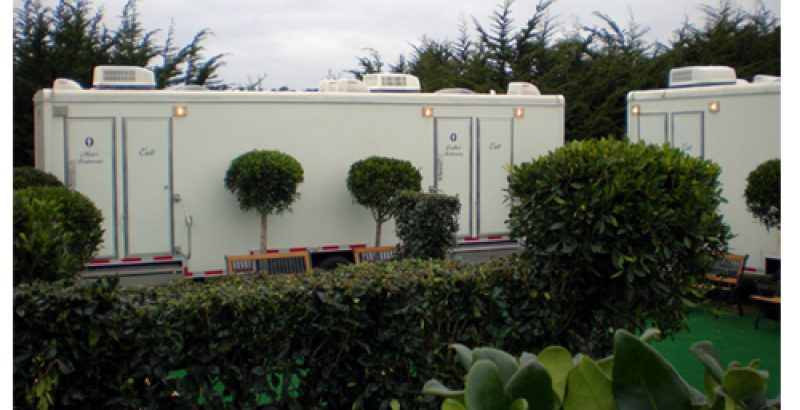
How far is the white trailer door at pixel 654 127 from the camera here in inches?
364

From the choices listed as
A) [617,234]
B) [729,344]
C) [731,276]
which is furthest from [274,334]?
[731,276]

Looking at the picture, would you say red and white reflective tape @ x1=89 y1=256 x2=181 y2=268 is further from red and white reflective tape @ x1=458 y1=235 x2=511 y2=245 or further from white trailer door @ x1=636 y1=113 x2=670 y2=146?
white trailer door @ x1=636 y1=113 x2=670 y2=146

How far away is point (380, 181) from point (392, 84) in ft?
6.28

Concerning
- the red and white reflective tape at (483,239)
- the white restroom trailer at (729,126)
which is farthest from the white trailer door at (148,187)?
the white restroom trailer at (729,126)

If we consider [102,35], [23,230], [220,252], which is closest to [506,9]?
[102,35]

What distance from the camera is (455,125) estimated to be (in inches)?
359

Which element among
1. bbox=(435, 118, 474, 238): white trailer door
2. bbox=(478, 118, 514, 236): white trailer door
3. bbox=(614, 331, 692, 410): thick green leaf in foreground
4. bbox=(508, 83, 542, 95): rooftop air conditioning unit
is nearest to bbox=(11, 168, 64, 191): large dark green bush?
bbox=(435, 118, 474, 238): white trailer door

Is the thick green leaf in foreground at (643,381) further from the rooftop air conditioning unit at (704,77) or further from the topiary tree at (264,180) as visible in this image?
the rooftop air conditioning unit at (704,77)

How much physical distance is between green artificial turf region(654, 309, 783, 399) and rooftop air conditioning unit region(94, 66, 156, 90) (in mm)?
7464

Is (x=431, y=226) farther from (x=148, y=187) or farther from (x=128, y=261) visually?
(x=128, y=261)

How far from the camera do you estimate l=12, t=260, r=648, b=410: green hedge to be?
8.96 feet

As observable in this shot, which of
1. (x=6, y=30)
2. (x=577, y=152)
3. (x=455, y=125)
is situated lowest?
(x=577, y=152)

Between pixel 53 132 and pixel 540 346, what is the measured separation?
6919 mm

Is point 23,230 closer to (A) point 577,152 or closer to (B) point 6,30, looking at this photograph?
(B) point 6,30
